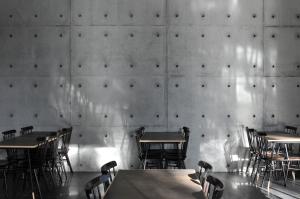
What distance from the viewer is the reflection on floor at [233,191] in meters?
5.73

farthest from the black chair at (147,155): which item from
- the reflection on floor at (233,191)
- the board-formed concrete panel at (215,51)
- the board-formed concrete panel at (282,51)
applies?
the board-formed concrete panel at (282,51)

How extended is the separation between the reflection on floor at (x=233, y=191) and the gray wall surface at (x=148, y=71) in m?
1.10

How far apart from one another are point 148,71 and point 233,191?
121 inches

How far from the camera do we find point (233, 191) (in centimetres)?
604

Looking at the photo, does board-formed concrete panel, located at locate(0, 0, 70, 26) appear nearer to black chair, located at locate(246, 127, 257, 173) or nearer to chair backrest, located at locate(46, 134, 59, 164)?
chair backrest, located at locate(46, 134, 59, 164)

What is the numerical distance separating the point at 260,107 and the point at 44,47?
187 inches

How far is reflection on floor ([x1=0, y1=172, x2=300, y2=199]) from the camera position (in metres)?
5.73

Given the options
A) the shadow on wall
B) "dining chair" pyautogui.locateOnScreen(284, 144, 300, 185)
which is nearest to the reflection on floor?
"dining chair" pyautogui.locateOnScreen(284, 144, 300, 185)

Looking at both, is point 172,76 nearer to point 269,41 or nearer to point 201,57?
point 201,57

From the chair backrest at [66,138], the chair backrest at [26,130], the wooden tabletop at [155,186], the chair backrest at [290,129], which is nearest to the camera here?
the wooden tabletop at [155,186]

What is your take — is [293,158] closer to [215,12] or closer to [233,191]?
[233,191]

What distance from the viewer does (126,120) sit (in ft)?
25.6

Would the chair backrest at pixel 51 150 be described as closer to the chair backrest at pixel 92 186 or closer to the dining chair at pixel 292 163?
the chair backrest at pixel 92 186

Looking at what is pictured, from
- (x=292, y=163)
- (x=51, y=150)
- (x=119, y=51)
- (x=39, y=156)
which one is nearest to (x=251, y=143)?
(x=292, y=163)
